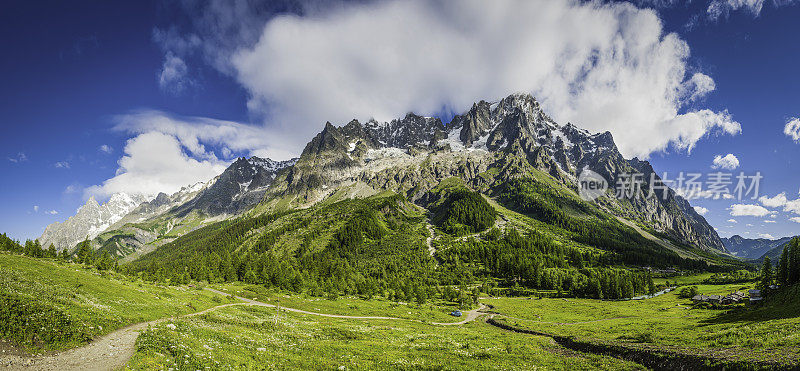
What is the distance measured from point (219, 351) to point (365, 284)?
95.5m

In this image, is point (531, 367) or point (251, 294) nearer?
point (531, 367)

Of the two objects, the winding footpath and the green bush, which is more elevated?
the green bush

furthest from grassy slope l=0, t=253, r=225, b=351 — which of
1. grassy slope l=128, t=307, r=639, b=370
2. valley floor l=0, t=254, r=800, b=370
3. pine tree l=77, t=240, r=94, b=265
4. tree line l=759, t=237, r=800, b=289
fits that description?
tree line l=759, t=237, r=800, b=289

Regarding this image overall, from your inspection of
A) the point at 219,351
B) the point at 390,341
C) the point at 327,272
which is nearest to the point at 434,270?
the point at 327,272

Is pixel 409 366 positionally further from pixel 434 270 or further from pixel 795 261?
pixel 434 270

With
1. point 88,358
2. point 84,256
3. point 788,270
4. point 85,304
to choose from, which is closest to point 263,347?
point 88,358

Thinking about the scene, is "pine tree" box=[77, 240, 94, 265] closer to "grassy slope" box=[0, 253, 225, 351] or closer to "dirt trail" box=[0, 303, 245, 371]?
"grassy slope" box=[0, 253, 225, 351]

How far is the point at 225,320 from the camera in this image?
3675cm

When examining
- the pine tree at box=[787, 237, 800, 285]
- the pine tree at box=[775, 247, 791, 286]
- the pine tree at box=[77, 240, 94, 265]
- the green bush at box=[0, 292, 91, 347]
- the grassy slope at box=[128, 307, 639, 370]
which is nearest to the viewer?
the green bush at box=[0, 292, 91, 347]

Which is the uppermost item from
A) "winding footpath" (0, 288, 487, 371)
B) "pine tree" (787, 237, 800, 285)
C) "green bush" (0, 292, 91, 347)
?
"pine tree" (787, 237, 800, 285)

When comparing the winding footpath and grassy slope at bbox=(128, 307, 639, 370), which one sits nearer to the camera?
the winding footpath

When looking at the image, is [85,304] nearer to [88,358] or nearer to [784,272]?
[88,358]

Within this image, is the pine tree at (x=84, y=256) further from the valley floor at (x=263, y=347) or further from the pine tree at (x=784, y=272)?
the pine tree at (x=784, y=272)

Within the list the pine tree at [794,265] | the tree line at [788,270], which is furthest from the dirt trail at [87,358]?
the pine tree at [794,265]
